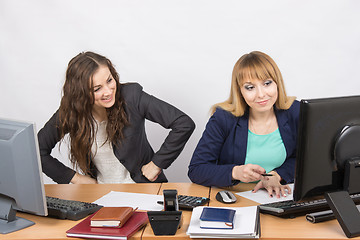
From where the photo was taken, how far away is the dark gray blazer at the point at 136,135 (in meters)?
2.57

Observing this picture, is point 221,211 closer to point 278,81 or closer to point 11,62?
point 278,81

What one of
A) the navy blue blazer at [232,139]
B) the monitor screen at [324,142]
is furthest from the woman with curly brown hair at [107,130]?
the monitor screen at [324,142]

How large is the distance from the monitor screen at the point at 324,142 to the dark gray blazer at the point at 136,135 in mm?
1242

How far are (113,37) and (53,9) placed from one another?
1.82ft

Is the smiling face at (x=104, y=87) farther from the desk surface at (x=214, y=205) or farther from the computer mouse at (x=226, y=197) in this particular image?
the computer mouse at (x=226, y=197)

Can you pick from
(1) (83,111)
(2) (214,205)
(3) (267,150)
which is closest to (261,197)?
(2) (214,205)

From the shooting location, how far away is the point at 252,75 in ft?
6.89

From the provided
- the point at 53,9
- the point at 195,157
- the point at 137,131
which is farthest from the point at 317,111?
the point at 53,9

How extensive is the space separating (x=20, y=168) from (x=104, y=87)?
940 mm

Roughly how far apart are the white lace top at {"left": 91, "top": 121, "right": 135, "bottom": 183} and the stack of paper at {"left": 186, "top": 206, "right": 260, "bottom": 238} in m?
1.11

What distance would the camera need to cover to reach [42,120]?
3709mm

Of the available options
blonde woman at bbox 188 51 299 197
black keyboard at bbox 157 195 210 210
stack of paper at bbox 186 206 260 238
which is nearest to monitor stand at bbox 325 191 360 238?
stack of paper at bbox 186 206 260 238

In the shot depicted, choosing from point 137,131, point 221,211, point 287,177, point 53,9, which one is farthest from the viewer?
point 53,9

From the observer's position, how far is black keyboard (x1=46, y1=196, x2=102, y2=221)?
166 cm
